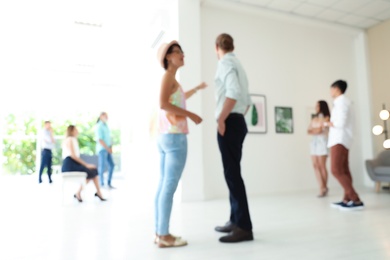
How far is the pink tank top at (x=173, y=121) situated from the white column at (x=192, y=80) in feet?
8.32

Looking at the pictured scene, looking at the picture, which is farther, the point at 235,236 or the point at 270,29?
the point at 270,29

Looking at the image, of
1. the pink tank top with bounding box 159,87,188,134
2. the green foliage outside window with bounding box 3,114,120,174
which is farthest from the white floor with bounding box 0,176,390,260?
the green foliage outside window with bounding box 3,114,120,174

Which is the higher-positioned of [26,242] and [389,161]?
[389,161]

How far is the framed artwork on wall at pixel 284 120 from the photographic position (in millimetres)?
5734

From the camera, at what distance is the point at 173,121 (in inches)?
85.7

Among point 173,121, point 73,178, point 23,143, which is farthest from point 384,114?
point 23,143

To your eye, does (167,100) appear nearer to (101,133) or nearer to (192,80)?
(192,80)

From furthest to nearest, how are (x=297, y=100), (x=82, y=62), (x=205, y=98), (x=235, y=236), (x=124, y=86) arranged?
(x=124, y=86), (x=82, y=62), (x=297, y=100), (x=205, y=98), (x=235, y=236)

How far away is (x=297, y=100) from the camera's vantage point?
236 inches

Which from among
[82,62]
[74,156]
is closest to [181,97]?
[74,156]

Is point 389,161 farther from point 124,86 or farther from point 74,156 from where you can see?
point 124,86

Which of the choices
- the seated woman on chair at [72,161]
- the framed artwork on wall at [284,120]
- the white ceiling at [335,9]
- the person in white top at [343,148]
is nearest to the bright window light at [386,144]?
the framed artwork on wall at [284,120]

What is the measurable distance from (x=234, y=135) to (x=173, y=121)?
50cm

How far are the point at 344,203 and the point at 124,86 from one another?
780cm
